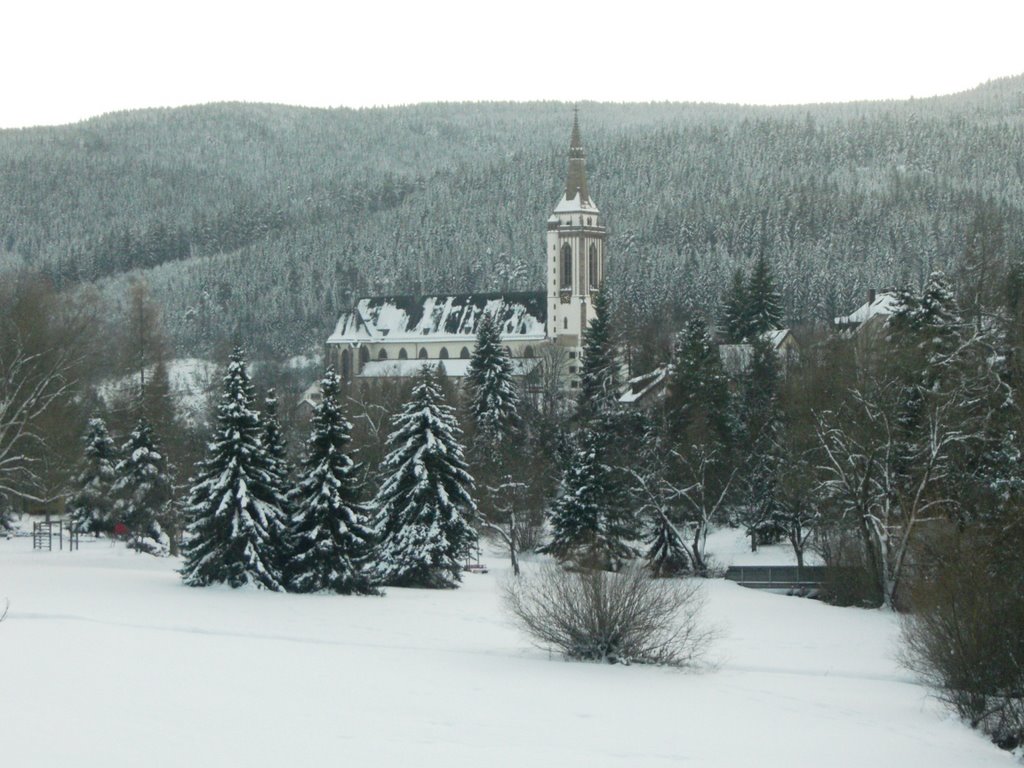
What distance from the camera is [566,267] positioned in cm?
10575

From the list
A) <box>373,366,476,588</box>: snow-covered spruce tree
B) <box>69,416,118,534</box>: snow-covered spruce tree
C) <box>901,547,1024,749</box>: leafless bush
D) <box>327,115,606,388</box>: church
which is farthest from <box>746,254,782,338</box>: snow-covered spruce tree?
<box>901,547,1024,749</box>: leafless bush

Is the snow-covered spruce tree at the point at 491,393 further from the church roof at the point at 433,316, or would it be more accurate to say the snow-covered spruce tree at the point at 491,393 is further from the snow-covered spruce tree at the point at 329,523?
the church roof at the point at 433,316

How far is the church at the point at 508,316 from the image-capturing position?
10419 cm

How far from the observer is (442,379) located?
73125mm

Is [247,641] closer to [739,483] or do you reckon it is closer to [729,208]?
[739,483]

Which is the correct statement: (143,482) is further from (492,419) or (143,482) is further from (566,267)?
(566,267)

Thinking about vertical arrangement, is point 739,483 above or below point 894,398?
below

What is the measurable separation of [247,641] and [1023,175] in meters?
192

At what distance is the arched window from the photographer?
10506 cm

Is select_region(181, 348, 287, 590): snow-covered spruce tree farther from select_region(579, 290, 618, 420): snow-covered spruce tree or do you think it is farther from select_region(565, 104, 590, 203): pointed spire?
select_region(565, 104, 590, 203): pointed spire

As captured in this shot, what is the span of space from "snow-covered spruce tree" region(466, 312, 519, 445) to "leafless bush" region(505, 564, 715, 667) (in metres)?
39.6

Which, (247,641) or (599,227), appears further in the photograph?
(599,227)

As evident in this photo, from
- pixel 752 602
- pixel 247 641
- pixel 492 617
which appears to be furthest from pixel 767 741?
pixel 752 602

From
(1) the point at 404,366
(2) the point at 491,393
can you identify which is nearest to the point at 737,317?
(2) the point at 491,393
